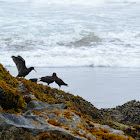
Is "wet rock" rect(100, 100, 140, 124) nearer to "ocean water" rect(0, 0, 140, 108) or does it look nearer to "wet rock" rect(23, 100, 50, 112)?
"ocean water" rect(0, 0, 140, 108)

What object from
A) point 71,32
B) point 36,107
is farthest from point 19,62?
point 71,32

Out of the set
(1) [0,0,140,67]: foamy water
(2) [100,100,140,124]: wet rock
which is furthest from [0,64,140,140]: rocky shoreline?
(1) [0,0,140,67]: foamy water

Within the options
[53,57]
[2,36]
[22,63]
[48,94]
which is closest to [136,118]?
[48,94]

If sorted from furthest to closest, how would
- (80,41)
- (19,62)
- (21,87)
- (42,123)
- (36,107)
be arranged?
(80,41), (19,62), (21,87), (36,107), (42,123)

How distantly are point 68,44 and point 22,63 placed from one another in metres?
20.1

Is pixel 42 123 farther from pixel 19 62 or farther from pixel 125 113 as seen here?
pixel 125 113

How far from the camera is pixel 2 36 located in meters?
32.3

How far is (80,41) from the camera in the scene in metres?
32.2

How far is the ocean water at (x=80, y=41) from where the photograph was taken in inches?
621

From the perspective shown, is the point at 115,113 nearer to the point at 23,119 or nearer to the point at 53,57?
the point at 23,119

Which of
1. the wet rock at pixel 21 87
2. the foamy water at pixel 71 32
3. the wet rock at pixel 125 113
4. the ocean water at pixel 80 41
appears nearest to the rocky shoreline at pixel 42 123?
the wet rock at pixel 21 87

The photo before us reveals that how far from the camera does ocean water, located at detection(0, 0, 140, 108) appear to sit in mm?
15775

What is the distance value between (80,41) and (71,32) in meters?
3.36

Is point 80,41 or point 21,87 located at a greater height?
point 80,41
